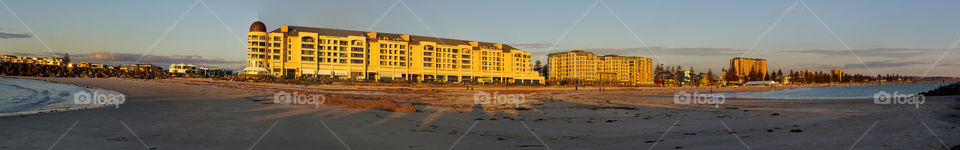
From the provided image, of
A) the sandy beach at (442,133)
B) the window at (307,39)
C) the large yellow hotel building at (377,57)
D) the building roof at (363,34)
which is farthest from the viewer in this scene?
the building roof at (363,34)

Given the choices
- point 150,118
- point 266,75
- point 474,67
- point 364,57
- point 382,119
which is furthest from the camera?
point 474,67

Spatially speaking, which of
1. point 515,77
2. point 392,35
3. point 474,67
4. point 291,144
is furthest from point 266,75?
point 291,144

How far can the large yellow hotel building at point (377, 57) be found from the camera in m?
96.1

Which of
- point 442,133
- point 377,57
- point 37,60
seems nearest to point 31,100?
point 442,133

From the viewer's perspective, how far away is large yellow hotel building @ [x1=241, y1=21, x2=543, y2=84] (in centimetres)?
9612

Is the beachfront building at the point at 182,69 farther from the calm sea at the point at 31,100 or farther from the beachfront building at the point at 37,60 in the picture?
the calm sea at the point at 31,100

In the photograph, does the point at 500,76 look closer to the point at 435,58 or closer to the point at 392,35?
the point at 435,58

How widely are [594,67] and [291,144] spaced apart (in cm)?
19690

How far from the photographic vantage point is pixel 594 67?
198 metres

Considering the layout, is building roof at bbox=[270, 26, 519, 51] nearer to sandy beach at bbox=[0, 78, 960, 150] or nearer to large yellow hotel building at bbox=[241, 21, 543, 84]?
large yellow hotel building at bbox=[241, 21, 543, 84]

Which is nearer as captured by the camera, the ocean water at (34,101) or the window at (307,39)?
the ocean water at (34,101)

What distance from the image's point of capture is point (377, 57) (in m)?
110

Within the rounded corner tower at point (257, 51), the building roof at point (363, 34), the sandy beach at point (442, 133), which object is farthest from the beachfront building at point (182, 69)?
Result: the sandy beach at point (442, 133)

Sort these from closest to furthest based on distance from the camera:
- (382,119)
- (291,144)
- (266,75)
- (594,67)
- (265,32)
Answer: (291,144), (382,119), (266,75), (265,32), (594,67)
